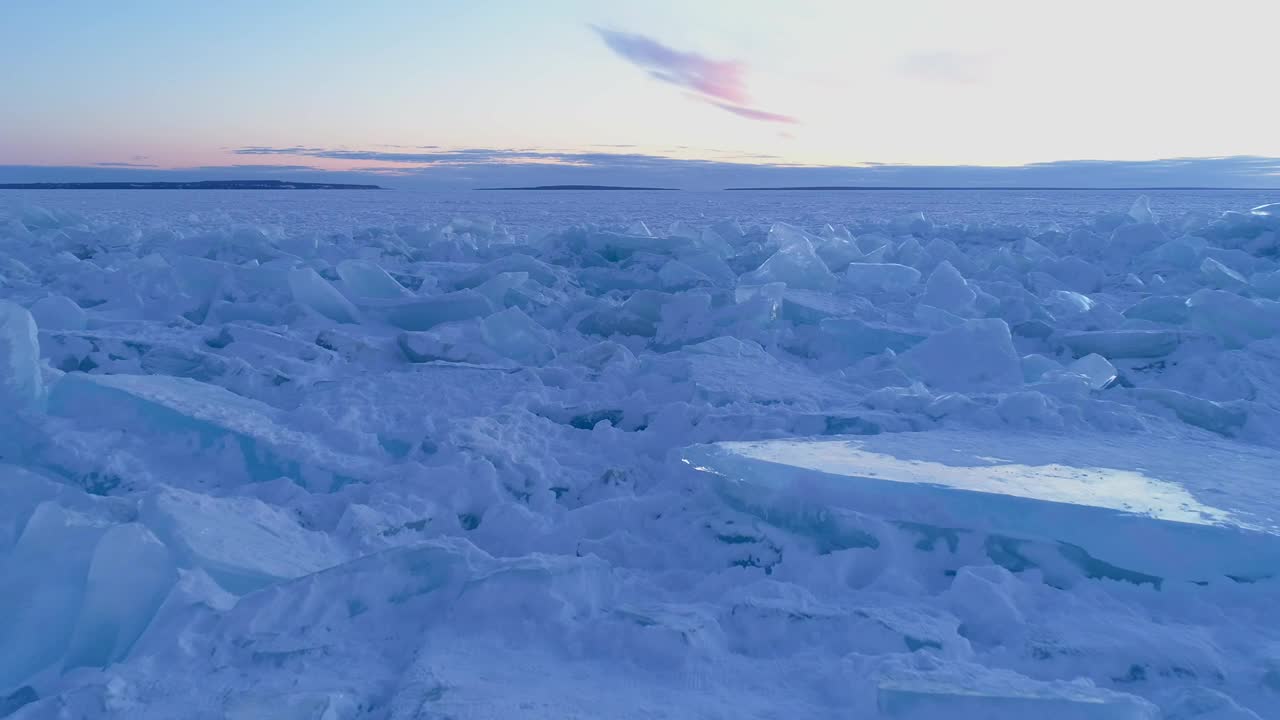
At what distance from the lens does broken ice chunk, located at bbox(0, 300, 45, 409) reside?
239 cm

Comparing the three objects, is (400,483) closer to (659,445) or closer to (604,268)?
(659,445)

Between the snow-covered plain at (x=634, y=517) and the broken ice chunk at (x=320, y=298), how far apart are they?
0.08ft

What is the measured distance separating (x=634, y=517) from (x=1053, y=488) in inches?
38.8

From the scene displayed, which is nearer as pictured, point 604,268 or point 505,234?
point 604,268

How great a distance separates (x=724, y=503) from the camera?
2.10 metres

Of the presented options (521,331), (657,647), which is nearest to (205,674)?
(657,647)

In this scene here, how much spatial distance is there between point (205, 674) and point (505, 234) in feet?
24.7

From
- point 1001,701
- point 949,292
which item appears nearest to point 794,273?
point 949,292

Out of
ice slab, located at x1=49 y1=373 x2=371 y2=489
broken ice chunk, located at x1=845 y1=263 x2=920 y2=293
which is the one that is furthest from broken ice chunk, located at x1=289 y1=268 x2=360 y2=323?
broken ice chunk, located at x1=845 y1=263 x2=920 y2=293

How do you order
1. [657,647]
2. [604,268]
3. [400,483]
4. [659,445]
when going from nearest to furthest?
[657,647]
[400,483]
[659,445]
[604,268]

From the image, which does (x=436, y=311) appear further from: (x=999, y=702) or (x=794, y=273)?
(x=999, y=702)

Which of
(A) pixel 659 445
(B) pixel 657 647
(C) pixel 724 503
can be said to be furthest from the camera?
(A) pixel 659 445

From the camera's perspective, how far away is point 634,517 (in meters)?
2.10

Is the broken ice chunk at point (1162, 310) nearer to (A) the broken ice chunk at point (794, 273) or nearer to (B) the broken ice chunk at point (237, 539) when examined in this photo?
(A) the broken ice chunk at point (794, 273)
